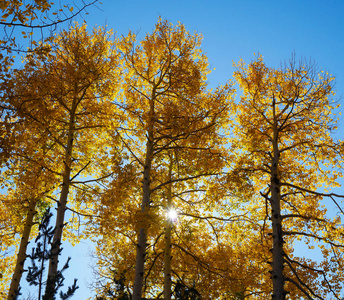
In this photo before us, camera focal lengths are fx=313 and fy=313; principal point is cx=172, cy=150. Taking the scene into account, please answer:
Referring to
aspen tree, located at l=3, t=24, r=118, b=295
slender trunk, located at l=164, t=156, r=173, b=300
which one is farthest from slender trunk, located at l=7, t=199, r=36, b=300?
slender trunk, located at l=164, t=156, r=173, b=300

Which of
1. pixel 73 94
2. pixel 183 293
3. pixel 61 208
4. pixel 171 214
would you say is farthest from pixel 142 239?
pixel 73 94

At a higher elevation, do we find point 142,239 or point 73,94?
point 73,94

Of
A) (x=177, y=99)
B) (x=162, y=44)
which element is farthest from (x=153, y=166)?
(x=162, y=44)

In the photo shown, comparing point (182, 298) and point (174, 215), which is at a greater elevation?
point (174, 215)

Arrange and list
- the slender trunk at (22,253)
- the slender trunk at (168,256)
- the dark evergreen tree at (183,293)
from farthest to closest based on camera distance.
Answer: the slender trunk at (22,253), the dark evergreen tree at (183,293), the slender trunk at (168,256)

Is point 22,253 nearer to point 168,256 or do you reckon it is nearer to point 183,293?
point 168,256

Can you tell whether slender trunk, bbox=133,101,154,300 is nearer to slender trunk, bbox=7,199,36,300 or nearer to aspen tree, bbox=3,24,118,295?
aspen tree, bbox=3,24,118,295

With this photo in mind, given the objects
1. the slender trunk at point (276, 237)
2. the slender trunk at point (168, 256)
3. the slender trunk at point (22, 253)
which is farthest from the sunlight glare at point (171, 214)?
the slender trunk at point (22, 253)

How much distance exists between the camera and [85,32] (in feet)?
35.6

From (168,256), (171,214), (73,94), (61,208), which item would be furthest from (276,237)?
(73,94)

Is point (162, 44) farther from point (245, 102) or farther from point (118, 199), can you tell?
point (118, 199)

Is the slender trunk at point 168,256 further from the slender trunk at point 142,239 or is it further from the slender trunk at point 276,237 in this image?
the slender trunk at point 276,237

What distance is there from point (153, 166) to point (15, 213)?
5.23 m

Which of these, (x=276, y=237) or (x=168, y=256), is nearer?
(x=276, y=237)
